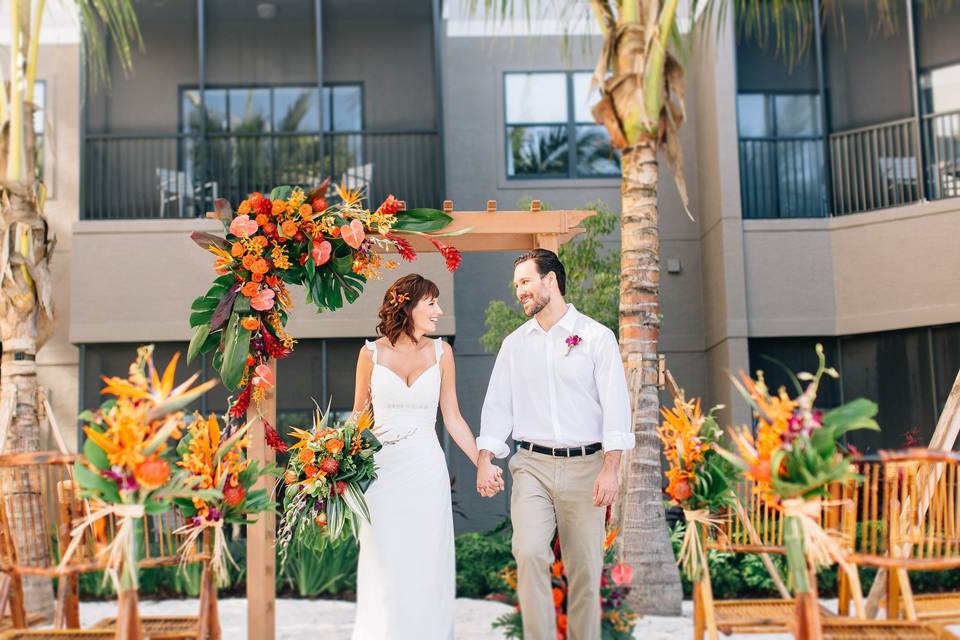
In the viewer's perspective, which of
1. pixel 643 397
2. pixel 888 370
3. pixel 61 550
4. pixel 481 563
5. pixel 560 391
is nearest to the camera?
pixel 61 550

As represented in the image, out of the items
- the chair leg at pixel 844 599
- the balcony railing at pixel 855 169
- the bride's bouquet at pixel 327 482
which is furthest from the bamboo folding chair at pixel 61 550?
the balcony railing at pixel 855 169

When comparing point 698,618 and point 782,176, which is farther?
point 782,176

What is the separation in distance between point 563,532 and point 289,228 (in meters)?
2.41

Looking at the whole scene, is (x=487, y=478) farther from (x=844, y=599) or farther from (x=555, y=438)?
(x=844, y=599)

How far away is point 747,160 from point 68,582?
10.9 m

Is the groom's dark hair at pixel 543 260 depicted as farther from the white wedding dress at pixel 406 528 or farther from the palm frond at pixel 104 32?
the palm frond at pixel 104 32

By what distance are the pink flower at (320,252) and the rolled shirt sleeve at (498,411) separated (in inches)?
48.5

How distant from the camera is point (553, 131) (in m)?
14.6

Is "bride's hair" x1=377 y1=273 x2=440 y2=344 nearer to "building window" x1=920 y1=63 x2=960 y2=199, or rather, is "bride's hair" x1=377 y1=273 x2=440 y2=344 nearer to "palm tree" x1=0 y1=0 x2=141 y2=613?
"palm tree" x1=0 y1=0 x2=141 y2=613

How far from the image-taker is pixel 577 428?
5.59 meters

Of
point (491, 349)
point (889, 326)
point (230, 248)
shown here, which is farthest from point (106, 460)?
point (889, 326)

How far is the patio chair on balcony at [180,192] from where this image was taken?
1331 centimetres

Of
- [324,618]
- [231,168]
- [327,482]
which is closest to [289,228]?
[327,482]

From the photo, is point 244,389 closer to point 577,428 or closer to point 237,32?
point 577,428
